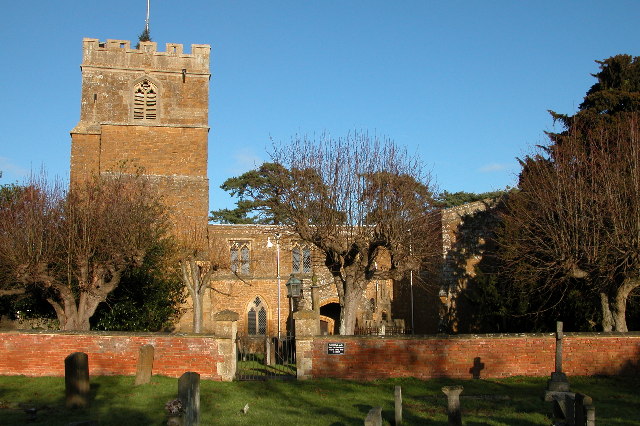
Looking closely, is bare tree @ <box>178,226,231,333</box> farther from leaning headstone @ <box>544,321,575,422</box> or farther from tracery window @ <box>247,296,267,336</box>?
leaning headstone @ <box>544,321,575,422</box>

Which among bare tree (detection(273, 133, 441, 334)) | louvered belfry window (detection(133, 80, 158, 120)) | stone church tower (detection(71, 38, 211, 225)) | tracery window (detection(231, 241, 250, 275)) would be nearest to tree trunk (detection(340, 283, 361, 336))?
bare tree (detection(273, 133, 441, 334))

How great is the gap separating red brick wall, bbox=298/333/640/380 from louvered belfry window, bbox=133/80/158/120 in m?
20.1

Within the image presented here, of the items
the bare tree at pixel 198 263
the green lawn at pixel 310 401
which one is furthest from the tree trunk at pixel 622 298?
the bare tree at pixel 198 263

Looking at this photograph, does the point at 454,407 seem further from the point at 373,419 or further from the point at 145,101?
the point at 145,101

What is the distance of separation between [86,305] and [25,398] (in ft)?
19.0

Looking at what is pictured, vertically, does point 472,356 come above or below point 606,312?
below

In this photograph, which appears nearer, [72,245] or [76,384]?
[76,384]

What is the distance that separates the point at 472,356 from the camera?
1755cm

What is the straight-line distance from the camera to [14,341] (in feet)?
57.0

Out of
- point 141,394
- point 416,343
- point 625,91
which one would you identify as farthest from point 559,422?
point 625,91

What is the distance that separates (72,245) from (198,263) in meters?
8.82

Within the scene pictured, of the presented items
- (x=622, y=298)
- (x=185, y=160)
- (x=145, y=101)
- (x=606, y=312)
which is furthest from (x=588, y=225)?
(x=145, y=101)

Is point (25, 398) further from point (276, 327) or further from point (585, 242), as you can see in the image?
point (276, 327)

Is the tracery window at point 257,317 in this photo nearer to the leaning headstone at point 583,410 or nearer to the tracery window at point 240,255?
the tracery window at point 240,255
